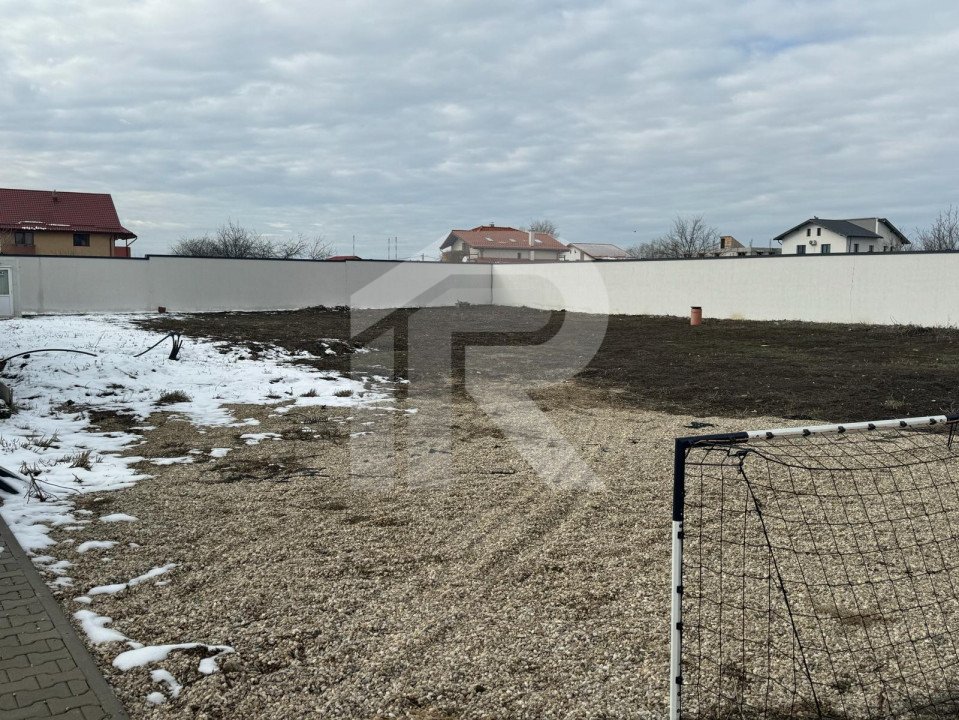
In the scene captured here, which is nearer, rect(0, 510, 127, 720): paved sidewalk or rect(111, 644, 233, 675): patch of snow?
rect(0, 510, 127, 720): paved sidewalk

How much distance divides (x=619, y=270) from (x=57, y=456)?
25.1m

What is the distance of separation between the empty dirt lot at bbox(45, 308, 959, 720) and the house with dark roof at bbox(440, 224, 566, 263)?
198 feet

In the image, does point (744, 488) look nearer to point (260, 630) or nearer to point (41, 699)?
point (260, 630)

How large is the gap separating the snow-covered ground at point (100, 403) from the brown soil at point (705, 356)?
2104mm

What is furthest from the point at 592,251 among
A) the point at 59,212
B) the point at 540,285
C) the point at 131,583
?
the point at 131,583

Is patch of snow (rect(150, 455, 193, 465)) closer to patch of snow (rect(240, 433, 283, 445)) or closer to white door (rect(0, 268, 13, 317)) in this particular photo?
patch of snow (rect(240, 433, 283, 445))

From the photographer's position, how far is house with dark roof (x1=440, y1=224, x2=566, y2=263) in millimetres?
70688

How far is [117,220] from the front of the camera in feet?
137

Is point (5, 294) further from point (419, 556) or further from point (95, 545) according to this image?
point (419, 556)

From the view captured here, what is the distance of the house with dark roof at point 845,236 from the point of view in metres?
52.6

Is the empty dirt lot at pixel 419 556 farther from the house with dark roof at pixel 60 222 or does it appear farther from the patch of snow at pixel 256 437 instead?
the house with dark roof at pixel 60 222

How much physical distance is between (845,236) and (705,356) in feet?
140

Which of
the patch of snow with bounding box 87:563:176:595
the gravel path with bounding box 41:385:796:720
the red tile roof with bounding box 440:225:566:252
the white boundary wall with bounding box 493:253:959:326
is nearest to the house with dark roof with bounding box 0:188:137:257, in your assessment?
the white boundary wall with bounding box 493:253:959:326

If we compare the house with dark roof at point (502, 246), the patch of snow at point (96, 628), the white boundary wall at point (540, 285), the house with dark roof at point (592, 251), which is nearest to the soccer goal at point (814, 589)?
the patch of snow at point (96, 628)
